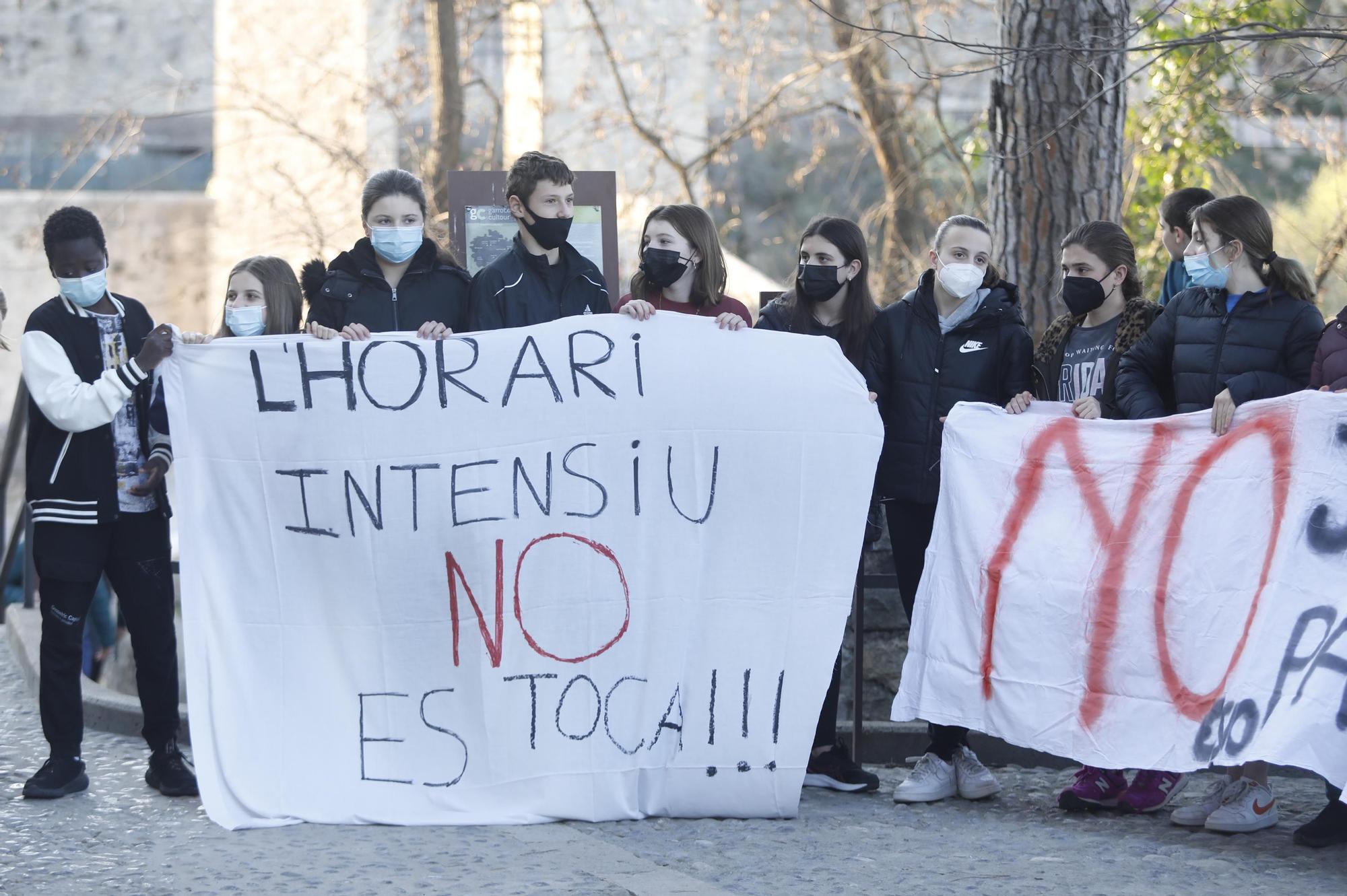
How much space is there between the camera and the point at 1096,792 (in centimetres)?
510

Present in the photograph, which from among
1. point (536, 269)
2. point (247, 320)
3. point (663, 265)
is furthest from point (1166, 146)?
point (247, 320)

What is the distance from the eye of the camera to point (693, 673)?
4.89 m

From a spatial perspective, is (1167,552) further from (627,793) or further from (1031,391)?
(627,793)

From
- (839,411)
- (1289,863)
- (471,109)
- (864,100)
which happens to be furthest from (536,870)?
(471,109)

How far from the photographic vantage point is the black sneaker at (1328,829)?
181 inches

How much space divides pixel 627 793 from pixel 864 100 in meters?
9.11

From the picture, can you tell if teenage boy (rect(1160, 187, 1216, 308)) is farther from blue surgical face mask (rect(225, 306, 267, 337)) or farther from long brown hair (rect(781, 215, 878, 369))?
blue surgical face mask (rect(225, 306, 267, 337))

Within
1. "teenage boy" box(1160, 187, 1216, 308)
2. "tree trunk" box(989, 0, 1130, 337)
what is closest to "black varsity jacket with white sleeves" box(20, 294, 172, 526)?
"teenage boy" box(1160, 187, 1216, 308)

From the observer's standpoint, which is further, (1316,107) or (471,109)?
(471,109)

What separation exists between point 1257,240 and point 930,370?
1.06 m

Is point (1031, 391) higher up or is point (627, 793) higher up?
point (1031, 391)

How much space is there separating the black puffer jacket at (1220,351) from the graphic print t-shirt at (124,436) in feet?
10.1

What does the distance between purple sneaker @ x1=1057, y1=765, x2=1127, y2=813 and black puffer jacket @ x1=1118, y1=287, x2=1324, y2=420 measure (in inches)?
44.6

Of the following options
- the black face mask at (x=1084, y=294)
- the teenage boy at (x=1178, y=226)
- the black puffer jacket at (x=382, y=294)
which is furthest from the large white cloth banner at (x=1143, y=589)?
the black puffer jacket at (x=382, y=294)
